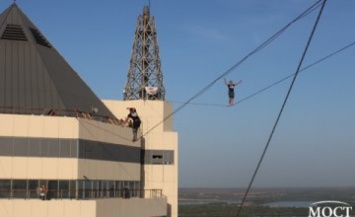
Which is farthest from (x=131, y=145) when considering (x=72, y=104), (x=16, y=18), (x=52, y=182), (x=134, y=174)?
(x=16, y=18)

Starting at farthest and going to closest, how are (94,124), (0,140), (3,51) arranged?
(3,51) → (94,124) → (0,140)

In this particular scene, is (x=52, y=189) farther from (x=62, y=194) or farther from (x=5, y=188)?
(x=5, y=188)

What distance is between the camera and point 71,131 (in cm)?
4309

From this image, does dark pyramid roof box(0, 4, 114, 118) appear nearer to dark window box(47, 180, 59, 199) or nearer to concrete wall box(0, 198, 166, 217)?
dark window box(47, 180, 59, 199)

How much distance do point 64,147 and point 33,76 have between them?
8072mm

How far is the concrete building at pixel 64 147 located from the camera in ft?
137

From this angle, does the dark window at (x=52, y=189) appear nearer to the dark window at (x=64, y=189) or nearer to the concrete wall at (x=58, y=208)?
the dark window at (x=64, y=189)

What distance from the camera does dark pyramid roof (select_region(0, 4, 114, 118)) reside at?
4578 cm

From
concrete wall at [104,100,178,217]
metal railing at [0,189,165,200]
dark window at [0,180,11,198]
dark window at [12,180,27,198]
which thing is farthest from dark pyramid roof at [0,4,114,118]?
metal railing at [0,189,165,200]

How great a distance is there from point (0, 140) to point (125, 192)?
12.0 metres

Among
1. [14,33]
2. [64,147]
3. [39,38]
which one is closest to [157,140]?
[39,38]

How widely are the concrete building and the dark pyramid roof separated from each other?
0.25 ft

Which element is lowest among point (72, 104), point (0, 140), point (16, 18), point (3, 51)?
point (0, 140)

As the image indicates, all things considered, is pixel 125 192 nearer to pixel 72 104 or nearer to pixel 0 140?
pixel 72 104
